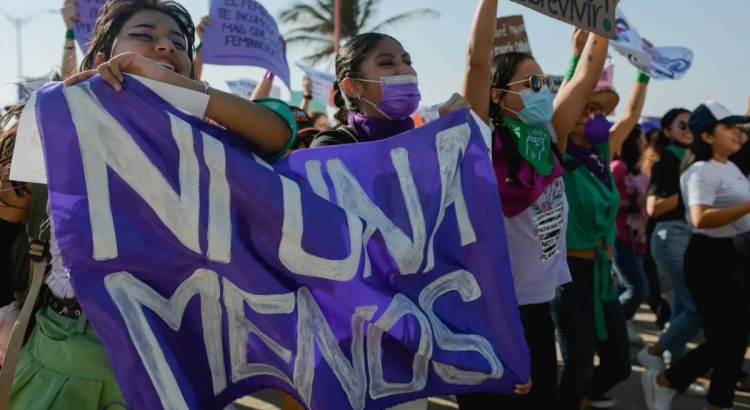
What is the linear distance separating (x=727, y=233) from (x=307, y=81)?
14.9ft

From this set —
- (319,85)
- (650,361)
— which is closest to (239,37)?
(650,361)

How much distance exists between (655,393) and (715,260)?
0.88 m

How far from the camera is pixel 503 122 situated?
2982 mm

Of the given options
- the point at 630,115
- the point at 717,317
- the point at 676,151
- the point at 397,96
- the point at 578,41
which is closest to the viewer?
the point at 397,96

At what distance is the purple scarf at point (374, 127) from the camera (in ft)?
7.70

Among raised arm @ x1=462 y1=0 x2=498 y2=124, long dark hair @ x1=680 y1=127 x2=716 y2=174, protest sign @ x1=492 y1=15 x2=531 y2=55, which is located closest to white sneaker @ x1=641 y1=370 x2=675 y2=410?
long dark hair @ x1=680 y1=127 x2=716 y2=174

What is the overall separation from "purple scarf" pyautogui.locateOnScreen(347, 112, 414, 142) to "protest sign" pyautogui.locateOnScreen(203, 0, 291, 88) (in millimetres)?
2732

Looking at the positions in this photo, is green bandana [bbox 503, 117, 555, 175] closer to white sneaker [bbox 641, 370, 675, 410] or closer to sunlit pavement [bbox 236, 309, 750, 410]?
white sneaker [bbox 641, 370, 675, 410]

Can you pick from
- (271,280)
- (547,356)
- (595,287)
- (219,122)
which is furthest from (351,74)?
(595,287)

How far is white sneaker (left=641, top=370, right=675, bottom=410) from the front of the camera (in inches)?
164

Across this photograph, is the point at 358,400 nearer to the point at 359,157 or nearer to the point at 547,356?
the point at 359,157

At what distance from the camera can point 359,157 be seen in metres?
2.02

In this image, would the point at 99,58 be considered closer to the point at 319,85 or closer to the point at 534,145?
the point at 534,145

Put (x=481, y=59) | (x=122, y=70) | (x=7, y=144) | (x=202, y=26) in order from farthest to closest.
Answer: (x=202, y=26) < (x=481, y=59) < (x=7, y=144) < (x=122, y=70)
